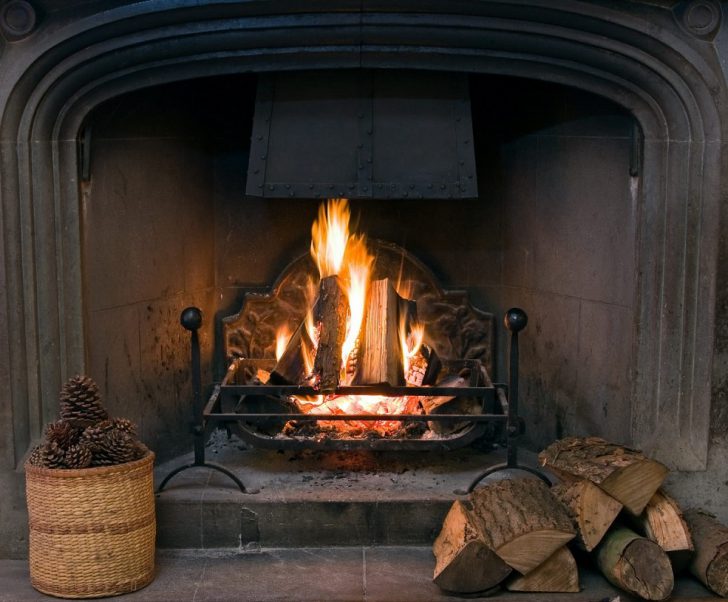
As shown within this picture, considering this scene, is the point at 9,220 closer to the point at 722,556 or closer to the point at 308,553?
the point at 308,553

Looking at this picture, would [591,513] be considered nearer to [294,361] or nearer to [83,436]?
[294,361]

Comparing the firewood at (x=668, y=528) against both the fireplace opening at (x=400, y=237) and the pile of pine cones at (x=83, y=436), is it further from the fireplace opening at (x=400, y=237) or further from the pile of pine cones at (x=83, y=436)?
the pile of pine cones at (x=83, y=436)

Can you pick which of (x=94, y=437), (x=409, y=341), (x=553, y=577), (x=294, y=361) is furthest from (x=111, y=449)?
(x=553, y=577)

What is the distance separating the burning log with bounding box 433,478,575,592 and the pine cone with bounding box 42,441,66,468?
1036mm

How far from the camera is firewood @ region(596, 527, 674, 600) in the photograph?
2.92m

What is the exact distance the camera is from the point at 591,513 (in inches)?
119

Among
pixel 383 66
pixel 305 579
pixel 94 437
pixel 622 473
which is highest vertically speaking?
pixel 383 66

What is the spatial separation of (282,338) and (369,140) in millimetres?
865

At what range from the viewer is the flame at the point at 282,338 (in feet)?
12.8

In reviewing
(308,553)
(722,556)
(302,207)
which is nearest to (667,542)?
(722,556)

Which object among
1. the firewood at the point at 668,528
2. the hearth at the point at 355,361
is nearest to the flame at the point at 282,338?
the hearth at the point at 355,361

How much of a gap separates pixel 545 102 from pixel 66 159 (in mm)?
1545

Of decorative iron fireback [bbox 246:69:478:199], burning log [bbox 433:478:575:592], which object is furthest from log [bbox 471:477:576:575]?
decorative iron fireback [bbox 246:69:478:199]

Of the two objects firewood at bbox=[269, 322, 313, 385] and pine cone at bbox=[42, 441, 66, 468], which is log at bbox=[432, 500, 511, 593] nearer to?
firewood at bbox=[269, 322, 313, 385]
